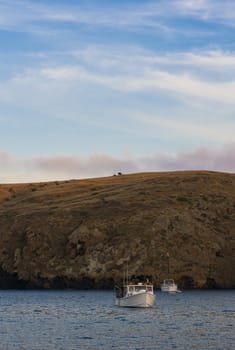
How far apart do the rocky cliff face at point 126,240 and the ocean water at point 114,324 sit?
27161 millimetres

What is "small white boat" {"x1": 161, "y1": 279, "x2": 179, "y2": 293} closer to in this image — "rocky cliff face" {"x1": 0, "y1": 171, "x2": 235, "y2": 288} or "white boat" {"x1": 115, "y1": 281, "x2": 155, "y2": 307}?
"rocky cliff face" {"x1": 0, "y1": 171, "x2": 235, "y2": 288}

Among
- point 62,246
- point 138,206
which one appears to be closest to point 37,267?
point 62,246

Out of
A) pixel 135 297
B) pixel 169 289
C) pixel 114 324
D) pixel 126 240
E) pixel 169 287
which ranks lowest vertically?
pixel 114 324

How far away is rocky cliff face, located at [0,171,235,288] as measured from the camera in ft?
484

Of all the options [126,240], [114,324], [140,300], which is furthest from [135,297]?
[126,240]

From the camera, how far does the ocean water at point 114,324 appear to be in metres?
59.3

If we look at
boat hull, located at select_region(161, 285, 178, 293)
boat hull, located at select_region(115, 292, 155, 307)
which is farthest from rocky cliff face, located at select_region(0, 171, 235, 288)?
boat hull, located at select_region(115, 292, 155, 307)

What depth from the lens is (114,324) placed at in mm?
75750

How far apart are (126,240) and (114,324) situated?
73676 millimetres

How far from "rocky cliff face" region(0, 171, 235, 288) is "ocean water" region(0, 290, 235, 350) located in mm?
27161

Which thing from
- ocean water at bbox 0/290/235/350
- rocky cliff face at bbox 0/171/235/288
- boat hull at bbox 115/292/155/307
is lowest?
ocean water at bbox 0/290/235/350

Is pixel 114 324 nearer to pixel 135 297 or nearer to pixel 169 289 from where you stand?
pixel 135 297

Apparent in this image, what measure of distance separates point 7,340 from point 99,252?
87978 mm

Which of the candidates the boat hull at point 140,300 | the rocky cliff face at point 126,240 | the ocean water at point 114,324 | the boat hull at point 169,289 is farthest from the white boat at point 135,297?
the rocky cliff face at point 126,240
